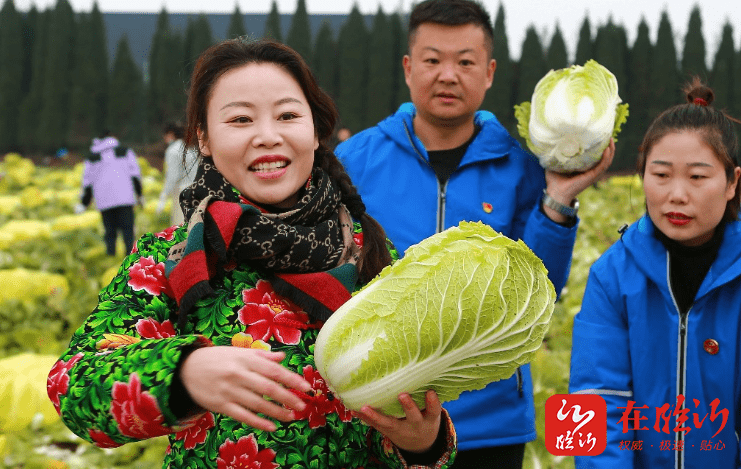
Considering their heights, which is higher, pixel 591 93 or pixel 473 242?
pixel 591 93

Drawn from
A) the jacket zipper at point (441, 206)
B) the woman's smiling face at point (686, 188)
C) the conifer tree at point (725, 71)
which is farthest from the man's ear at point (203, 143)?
the conifer tree at point (725, 71)

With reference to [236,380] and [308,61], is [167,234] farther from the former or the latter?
[308,61]

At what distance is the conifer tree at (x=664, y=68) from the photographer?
80.8ft

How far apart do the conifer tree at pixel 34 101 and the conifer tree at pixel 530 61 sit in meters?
18.1

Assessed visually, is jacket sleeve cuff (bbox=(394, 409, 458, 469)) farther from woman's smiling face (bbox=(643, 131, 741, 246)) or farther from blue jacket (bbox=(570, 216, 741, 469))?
woman's smiling face (bbox=(643, 131, 741, 246))

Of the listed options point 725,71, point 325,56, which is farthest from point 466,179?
point 725,71

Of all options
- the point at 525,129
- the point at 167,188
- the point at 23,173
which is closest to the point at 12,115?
the point at 23,173

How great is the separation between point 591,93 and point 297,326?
67.1 inches

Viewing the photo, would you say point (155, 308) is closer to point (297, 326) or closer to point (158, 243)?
point (158, 243)

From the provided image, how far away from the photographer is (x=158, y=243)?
1.58 m

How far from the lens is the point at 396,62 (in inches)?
1027

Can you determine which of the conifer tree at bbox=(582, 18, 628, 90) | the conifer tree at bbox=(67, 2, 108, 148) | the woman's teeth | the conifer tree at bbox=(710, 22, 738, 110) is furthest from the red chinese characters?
the conifer tree at bbox=(67, 2, 108, 148)

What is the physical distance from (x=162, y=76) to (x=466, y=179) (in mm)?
25593

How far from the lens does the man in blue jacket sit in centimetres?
237
